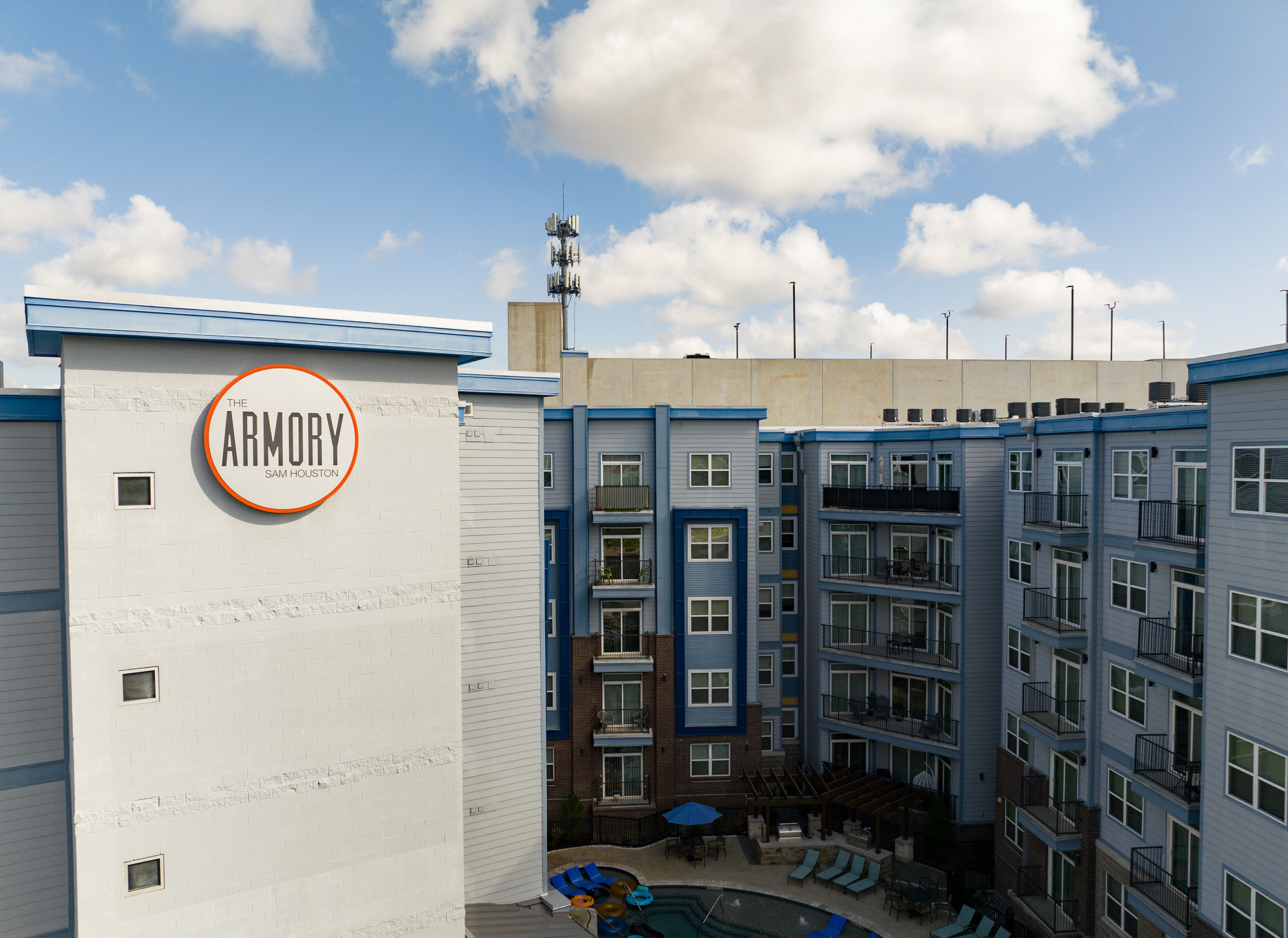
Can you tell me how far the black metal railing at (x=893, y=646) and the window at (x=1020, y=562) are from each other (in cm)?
427

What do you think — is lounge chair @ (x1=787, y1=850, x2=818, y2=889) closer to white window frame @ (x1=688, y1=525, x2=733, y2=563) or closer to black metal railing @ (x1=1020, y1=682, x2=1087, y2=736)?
black metal railing @ (x1=1020, y1=682, x2=1087, y2=736)

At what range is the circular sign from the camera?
12.7 m

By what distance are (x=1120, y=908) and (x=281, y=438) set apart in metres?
26.0

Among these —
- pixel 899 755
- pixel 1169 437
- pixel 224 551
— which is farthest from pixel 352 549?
pixel 899 755

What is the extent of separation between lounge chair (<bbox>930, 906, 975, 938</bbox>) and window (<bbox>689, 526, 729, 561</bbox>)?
15.0 metres

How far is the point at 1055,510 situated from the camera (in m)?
25.0

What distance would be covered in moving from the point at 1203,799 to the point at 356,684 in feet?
64.7

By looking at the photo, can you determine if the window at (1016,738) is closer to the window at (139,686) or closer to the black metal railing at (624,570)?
the black metal railing at (624,570)

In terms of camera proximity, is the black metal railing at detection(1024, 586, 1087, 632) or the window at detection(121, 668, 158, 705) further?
the black metal railing at detection(1024, 586, 1087, 632)

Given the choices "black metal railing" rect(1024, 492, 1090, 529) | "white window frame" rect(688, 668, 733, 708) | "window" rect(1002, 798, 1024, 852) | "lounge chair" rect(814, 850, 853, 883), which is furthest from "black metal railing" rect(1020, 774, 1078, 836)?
"white window frame" rect(688, 668, 733, 708)

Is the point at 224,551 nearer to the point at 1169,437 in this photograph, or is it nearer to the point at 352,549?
the point at 352,549

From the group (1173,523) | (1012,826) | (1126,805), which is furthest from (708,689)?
(1173,523)

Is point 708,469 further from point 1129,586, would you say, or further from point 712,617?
point 1129,586

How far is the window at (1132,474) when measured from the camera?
70.1ft
